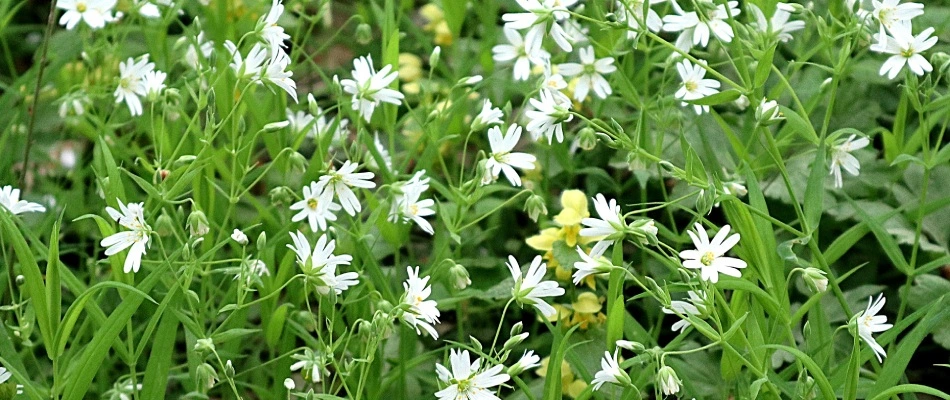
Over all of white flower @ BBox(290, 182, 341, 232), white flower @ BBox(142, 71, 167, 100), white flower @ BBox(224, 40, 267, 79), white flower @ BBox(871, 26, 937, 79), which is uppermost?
white flower @ BBox(224, 40, 267, 79)

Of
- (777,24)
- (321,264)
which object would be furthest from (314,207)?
(777,24)

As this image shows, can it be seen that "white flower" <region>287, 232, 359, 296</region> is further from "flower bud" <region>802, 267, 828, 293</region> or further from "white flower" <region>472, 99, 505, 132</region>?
"flower bud" <region>802, 267, 828, 293</region>

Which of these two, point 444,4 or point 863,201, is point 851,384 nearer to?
point 863,201

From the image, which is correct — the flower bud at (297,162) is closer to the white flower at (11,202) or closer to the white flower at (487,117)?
the white flower at (487,117)

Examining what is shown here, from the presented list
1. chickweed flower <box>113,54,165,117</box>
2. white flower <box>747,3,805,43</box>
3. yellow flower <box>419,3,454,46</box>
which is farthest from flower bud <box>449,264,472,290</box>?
yellow flower <box>419,3,454,46</box>

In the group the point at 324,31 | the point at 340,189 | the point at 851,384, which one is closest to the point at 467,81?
the point at 340,189

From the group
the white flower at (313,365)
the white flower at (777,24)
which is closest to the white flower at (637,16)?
the white flower at (777,24)
